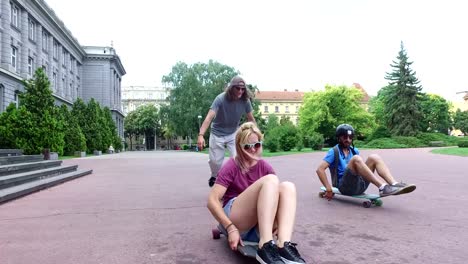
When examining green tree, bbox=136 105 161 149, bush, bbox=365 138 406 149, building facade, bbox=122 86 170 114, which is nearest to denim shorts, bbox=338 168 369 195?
bush, bbox=365 138 406 149

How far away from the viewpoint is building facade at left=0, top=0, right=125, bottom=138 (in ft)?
108

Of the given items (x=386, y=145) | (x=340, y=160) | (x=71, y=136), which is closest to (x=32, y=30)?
(x=71, y=136)

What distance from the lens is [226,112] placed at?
5.86 m

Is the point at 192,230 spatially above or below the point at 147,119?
below

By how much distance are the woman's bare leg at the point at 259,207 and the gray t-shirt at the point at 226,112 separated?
2814 mm

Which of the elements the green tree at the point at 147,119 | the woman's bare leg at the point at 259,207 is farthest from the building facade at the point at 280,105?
the woman's bare leg at the point at 259,207

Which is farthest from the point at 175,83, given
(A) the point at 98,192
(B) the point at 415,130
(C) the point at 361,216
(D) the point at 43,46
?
(C) the point at 361,216

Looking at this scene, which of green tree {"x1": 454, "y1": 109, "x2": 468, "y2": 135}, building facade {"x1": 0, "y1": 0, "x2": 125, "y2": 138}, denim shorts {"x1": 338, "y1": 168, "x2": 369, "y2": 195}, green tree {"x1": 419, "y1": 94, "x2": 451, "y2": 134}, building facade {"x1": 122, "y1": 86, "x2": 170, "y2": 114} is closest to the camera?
denim shorts {"x1": 338, "y1": 168, "x2": 369, "y2": 195}

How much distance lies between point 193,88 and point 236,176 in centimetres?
5360

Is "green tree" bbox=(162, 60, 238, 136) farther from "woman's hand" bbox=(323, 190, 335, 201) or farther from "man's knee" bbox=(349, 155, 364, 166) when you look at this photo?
"man's knee" bbox=(349, 155, 364, 166)

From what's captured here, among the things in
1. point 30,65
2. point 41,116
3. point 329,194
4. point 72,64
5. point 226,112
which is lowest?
point 329,194

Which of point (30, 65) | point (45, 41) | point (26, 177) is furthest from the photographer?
point (45, 41)

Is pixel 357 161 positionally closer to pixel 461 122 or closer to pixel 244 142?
pixel 244 142

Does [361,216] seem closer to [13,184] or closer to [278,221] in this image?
[278,221]
